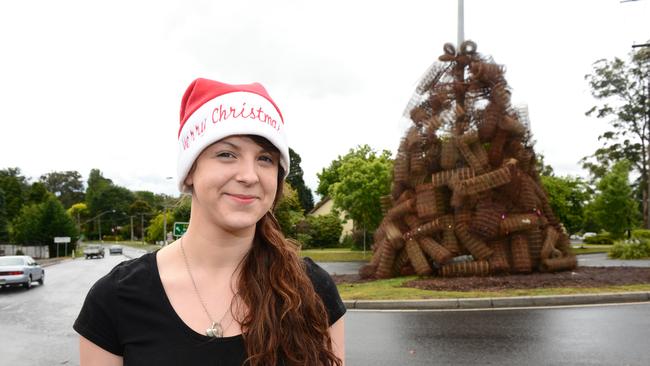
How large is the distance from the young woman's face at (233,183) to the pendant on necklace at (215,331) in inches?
11.9

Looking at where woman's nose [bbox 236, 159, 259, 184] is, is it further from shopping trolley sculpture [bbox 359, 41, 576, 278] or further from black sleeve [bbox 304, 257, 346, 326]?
shopping trolley sculpture [bbox 359, 41, 576, 278]

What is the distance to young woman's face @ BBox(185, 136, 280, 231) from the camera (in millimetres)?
1633

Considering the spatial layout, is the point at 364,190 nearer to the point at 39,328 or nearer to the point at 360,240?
the point at 360,240

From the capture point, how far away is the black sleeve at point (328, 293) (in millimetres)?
1846

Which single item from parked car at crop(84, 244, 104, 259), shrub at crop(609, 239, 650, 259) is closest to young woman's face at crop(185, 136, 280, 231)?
shrub at crop(609, 239, 650, 259)

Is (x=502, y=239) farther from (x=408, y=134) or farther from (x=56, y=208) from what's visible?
(x=56, y=208)

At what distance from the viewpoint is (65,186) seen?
13675 centimetres

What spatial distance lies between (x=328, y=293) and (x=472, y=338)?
6113mm

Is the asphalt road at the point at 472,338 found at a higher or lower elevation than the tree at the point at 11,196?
lower

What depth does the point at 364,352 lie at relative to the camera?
6816mm

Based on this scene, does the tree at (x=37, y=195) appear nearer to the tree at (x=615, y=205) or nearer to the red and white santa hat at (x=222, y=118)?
the tree at (x=615, y=205)

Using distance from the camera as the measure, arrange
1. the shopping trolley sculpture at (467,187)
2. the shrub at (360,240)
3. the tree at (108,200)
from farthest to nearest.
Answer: the tree at (108,200) → the shrub at (360,240) → the shopping trolley sculpture at (467,187)

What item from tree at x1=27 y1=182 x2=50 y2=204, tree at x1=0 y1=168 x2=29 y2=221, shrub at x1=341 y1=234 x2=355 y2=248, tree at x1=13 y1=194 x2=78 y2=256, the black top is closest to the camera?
the black top

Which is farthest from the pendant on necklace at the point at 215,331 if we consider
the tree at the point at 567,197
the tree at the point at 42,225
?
the tree at the point at 42,225
